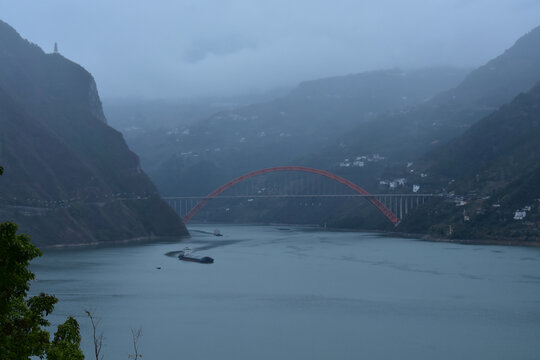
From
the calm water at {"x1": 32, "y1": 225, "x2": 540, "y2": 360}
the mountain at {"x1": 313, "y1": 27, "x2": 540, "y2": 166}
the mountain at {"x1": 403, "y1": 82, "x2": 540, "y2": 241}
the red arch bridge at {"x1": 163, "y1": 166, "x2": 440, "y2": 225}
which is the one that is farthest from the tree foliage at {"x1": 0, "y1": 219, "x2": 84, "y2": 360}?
the mountain at {"x1": 313, "y1": 27, "x2": 540, "y2": 166}

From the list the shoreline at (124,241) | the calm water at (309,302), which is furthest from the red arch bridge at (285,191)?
the calm water at (309,302)

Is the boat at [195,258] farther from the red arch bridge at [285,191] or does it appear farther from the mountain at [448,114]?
the mountain at [448,114]

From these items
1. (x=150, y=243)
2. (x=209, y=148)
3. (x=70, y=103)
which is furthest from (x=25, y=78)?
(x=209, y=148)

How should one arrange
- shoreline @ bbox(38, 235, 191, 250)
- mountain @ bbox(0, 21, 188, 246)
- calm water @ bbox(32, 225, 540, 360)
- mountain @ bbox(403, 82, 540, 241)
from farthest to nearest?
1. mountain @ bbox(403, 82, 540, 241)
2. mountain @ bbox(0, 21, 188, 246)
3. shoreline @ bbox(38, 235, 191, 250)
4. calm water @ bbox(32, 225, 540, 360)

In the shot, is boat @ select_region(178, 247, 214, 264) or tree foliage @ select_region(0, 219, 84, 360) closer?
tree foliage @ select_region(0, 219, 84, 360)

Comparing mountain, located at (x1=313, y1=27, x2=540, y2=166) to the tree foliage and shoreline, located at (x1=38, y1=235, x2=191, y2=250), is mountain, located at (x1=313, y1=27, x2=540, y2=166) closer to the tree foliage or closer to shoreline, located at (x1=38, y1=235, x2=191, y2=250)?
shoreline, located at (x1=38, y1=235, x2=191, y2=250)

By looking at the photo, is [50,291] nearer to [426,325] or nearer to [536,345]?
[426,325]
